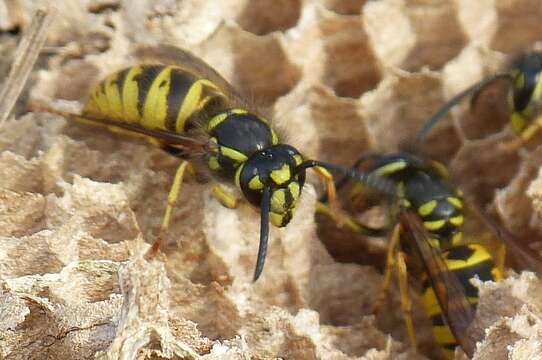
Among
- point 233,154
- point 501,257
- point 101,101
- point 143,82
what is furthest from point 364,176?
point 101,101

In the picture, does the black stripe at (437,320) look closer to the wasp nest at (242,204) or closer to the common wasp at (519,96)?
the wasp nest at (242,204)

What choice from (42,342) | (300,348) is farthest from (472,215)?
(42,342)

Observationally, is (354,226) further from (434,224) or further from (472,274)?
(472,274)

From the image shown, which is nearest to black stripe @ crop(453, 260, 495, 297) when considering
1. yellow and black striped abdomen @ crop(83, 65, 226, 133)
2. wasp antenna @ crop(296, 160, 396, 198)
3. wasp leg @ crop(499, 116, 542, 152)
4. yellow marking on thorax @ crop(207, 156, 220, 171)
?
wasp antenna @ crop(296, 160, 396, 198)

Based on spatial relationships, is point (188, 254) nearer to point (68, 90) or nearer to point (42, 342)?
point (42, 342)

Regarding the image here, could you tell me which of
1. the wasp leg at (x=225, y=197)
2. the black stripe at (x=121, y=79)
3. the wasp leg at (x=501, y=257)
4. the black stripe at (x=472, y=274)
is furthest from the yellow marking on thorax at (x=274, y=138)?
the wasp leg at (x=501, y=257)

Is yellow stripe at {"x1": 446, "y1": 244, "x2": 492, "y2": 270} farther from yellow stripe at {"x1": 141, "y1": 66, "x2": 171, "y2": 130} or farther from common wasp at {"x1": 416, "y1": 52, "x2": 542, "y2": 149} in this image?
yellow stripe at {"x1": 141, "y1": 66, "x2": 171, "y2": 130}
